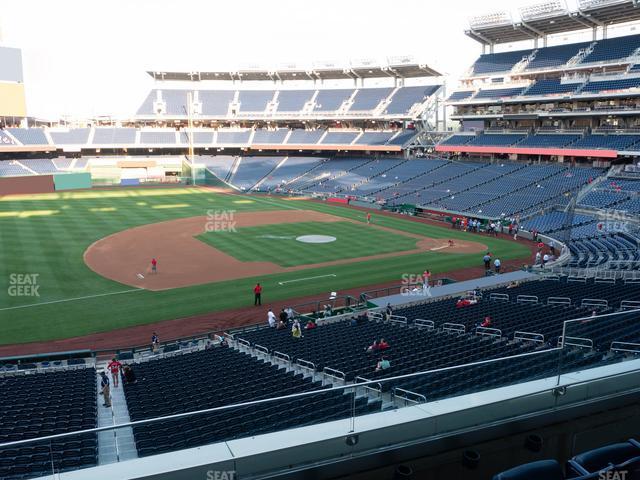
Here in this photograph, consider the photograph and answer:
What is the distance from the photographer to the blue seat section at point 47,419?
4866 mm

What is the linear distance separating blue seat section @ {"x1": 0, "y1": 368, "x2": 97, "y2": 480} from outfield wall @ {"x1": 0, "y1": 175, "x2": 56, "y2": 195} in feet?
194

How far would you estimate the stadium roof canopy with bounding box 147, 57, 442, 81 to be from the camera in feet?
270

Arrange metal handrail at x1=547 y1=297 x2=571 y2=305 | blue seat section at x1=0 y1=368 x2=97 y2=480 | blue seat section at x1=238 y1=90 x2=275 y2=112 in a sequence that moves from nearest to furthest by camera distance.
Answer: blue seat section at x1=0 y1=368 x2=97 y2=480, metal handrail at x1=547 y1=297 x2=571 y2=305, blue seat section at x1=238 y1=90 x2=275 y2=112

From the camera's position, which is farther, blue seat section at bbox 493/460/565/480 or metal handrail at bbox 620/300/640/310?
metal handrail at bbox 620/300/640/310

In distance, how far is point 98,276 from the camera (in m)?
30.7

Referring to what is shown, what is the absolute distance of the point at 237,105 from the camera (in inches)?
3659

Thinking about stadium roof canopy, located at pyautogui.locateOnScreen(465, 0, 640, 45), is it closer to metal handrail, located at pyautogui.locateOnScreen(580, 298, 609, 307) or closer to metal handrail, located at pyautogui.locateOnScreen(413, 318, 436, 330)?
metal handrail, located at pyautogui.locateOnScreen(580, 298, 609, 307)

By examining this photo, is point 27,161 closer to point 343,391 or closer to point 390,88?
point 390,88

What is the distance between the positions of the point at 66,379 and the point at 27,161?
236 ft

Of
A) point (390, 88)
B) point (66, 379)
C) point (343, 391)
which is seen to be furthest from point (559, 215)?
point (390, 88)

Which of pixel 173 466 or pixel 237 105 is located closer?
pixel 173 466

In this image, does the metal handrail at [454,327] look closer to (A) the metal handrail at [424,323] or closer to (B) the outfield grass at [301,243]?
(A) the metal handrail at [424,323]


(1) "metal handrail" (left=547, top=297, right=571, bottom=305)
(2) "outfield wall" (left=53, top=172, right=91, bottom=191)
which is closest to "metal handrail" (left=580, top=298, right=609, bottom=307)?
(1) "metal handrail" (left=547, top=297, right=571, bottom=305)

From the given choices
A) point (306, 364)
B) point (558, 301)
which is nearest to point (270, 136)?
point (558, 301)
